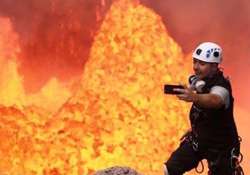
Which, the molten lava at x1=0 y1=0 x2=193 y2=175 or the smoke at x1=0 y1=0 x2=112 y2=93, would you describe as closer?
the molten lava at x1=0 y1=0 x2=193 y2=175

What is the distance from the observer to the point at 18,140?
13273mm

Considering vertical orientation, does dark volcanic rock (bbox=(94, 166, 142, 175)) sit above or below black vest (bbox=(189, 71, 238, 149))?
below

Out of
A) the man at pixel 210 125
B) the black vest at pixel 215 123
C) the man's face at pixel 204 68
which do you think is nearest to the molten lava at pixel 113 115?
the man at pixel 210 125

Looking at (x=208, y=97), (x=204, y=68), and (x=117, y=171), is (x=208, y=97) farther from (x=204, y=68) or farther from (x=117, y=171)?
(x=117, y=171)

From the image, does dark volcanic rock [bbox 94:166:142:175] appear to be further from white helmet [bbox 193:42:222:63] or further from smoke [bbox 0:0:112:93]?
smoke [bbox 0:0:112:93]

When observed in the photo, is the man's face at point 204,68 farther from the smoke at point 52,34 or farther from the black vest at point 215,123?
the smoke at point 52,34

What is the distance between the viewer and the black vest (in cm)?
623

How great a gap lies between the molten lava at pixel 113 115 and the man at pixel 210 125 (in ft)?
21.9

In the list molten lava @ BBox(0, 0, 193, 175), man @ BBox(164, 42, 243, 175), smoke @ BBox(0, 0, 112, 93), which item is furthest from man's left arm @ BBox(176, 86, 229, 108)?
smoke @ BBox(0, 0, 112, 93)

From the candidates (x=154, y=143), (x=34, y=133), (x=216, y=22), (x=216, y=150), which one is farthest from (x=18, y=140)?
(x=216, y=150)

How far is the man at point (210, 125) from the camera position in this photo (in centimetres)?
616

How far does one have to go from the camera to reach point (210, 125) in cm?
639

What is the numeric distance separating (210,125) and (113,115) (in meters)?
7.14

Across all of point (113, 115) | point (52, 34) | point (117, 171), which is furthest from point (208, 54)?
point (52, 34)
